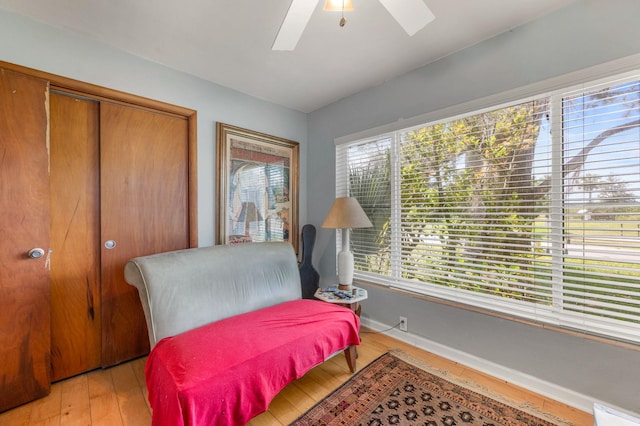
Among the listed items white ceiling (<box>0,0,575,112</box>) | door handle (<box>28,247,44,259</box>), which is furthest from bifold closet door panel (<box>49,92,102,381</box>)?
white ceiling (<box>0,0,575,112</box>)

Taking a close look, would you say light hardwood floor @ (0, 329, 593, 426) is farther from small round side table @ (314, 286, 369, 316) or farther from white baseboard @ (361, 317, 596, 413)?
small round side table @ (314, 286, 369, 316)

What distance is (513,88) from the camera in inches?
72.1

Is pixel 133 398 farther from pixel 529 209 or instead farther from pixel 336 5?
pixel 529 209

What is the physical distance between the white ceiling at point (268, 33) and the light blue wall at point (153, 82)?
8cm

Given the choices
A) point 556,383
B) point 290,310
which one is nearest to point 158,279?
point 290,310

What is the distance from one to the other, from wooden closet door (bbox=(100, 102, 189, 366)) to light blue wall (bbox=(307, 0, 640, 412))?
192cm

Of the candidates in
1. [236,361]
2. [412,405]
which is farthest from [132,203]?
[412,405]

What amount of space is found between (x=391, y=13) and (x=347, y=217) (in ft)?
4.66

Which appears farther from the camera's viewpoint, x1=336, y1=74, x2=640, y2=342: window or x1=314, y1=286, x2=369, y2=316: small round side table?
x1=314, y1=286, x2=369, y2=316: small round side table

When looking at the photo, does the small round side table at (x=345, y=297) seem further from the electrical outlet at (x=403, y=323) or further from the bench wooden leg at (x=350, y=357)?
the electrical outlet at (x=403, y=323)

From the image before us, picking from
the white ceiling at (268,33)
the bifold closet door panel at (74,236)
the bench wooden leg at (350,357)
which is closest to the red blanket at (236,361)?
the bench wooden leg at (350,357)

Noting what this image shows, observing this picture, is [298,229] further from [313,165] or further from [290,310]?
[290,310]

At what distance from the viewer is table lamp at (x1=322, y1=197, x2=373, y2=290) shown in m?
2.25

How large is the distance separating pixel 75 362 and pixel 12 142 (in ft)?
5.19
